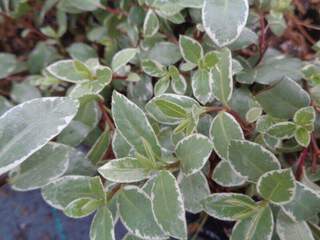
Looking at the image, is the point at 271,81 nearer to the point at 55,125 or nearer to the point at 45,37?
the point at 55,125

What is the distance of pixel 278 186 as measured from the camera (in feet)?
2.49

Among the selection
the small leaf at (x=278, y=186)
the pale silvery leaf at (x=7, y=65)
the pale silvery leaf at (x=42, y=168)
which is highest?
the small leaf at (x=278, y=186)

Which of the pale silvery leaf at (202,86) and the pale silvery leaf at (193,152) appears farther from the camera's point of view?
the pale silvery leaf at (202,86)

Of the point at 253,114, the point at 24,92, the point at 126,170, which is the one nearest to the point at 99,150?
the point at 126,170

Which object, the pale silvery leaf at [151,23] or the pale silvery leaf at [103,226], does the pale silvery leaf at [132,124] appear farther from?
the pale silvery leaf at [151,23]

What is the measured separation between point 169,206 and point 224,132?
16 centimetres

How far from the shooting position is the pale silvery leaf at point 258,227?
30.4 inches

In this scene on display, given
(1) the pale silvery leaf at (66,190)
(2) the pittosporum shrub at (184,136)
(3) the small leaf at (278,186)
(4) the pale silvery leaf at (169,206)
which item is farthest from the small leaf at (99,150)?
(3) the small leaf at (278,186)

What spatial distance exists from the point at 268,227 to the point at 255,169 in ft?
0.30

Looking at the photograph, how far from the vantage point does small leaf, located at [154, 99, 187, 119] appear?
32.0 inches

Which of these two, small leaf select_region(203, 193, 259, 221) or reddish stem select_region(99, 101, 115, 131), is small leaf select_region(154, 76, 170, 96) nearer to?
reddish stem select_region(99, 101, 115, 131)

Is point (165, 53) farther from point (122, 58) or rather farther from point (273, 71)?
point (273, 71)

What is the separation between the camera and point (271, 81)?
97 centimetres

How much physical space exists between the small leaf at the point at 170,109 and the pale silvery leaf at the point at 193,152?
0.18 feet
